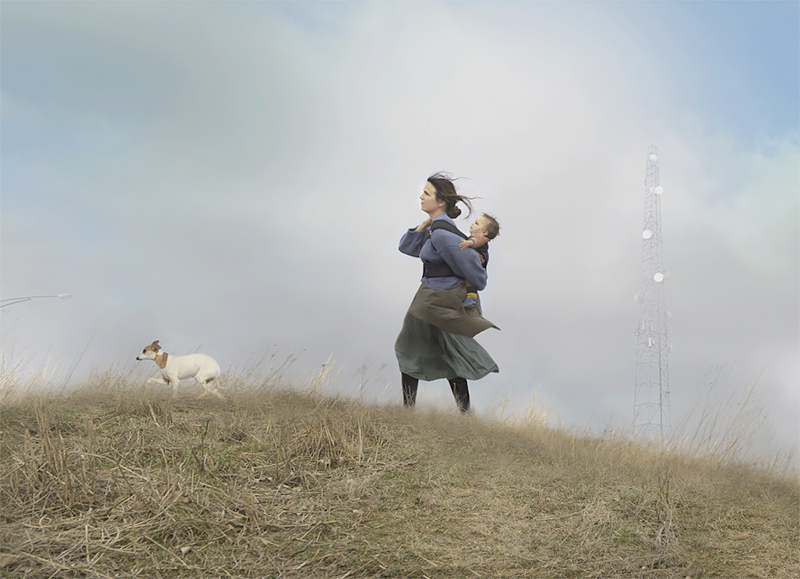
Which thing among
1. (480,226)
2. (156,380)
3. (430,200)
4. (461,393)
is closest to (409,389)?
(461,393)

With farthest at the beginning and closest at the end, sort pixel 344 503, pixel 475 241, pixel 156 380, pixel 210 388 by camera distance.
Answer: pixel 475 241 < pixel 210 388 < pixel 156 380 < pixel 344 503

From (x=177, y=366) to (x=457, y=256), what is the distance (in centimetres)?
345

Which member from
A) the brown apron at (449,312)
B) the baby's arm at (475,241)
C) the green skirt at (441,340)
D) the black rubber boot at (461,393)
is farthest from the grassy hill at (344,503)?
the baby's arm at (475,241)

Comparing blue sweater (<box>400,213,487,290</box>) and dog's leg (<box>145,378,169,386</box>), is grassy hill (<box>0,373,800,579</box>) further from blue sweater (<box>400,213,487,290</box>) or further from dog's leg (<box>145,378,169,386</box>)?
blue sweater (<box>400,213,487,290</box>)

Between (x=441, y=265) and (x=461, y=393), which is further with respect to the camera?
(x=461, y=393)

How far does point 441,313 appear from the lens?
7246mm

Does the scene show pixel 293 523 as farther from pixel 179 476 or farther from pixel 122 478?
pixel 122 478

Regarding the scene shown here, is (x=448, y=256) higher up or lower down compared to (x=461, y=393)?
higher up

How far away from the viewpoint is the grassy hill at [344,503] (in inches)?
150

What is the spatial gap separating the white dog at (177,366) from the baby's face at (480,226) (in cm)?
346

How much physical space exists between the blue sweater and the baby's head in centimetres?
27

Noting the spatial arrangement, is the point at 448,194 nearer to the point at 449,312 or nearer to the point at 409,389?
the point at 449,312

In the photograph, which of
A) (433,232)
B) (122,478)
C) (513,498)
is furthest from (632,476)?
(122,478)

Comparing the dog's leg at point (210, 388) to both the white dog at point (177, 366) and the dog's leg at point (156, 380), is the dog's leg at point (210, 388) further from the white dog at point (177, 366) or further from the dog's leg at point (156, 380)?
the dog's leg at point (156, 380)
